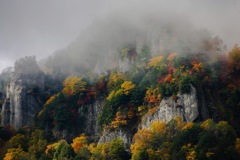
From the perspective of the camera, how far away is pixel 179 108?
84375 millimetres

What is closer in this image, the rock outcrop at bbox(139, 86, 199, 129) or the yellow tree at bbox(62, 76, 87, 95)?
the rock outcrop at bbox(139, 86, 199, 129)

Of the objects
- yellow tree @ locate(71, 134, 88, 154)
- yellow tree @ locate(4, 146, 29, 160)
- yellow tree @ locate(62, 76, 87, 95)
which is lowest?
yellow tree @ locate(4, 146, 29, 160)

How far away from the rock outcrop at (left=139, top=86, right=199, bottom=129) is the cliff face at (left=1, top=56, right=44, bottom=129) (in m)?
35.5

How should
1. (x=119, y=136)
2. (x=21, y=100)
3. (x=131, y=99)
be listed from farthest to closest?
(x=21, y=100), (x=131, y=99), (x=119, y=136)

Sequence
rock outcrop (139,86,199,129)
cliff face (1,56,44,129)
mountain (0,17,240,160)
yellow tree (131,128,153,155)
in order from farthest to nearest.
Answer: cliff face (1,56,44,129), rock outcrop (139,86,199,129), mountain (0,17,240,160), yellow tree (131,128,153,155)

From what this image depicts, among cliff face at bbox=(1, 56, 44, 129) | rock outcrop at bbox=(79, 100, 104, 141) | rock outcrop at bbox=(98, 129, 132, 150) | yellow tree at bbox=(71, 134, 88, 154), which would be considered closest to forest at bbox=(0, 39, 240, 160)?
yellow tree at bbox=(71, 134, 88, 154)

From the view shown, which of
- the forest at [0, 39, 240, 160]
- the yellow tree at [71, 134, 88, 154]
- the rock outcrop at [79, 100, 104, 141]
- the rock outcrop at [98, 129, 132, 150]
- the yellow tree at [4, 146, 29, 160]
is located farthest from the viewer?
the rock outcrop at [79, 100, 104, 141]

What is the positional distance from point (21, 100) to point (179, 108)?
4238 centimetres

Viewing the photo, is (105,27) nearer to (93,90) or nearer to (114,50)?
Answer: (114,50)

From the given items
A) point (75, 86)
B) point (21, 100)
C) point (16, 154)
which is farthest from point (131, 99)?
point (21, 100)

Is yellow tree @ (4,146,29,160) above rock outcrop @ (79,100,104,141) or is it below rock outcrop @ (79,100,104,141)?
below

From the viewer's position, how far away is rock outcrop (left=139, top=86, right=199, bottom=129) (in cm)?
8325

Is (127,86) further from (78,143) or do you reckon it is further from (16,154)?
(16,154)

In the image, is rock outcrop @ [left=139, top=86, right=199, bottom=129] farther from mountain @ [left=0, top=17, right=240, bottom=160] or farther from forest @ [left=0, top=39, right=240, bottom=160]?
forest @ [left=0, top=39, right=240, bottom=160]
